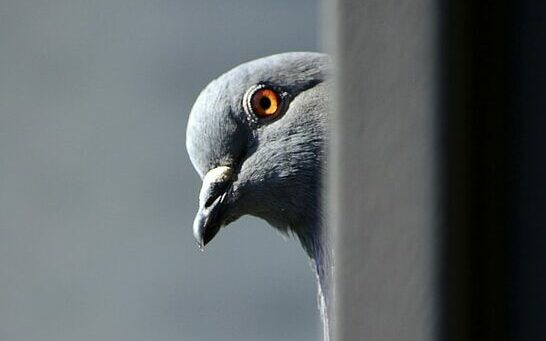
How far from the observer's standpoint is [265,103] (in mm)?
2580

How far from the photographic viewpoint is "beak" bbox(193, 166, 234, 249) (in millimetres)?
2451

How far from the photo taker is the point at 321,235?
2.55 metres

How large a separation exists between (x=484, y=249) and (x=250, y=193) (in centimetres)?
190

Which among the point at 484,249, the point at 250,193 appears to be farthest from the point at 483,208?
the point at 250,193

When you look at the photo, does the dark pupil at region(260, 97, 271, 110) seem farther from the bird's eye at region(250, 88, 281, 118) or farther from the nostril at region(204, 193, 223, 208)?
the nostril at region(204, 193, 223, 208)

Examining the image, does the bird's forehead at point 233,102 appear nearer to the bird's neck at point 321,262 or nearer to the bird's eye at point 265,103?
the bird's eye at point 265,103

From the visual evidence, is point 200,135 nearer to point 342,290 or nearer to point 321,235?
point 321,235

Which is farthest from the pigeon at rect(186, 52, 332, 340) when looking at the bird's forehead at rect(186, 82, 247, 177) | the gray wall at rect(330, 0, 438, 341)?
the gray wall at rect(330, 0, 438, 341)

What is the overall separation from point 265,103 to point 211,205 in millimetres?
293

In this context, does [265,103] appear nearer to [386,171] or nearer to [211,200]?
[211,200]

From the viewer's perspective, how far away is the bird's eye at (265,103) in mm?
2559

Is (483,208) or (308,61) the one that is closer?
(483,208)

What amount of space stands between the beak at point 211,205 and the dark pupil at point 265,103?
18 centimetres

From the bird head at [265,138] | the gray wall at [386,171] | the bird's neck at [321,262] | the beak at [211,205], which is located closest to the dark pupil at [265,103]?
the bird head at [265,138]
